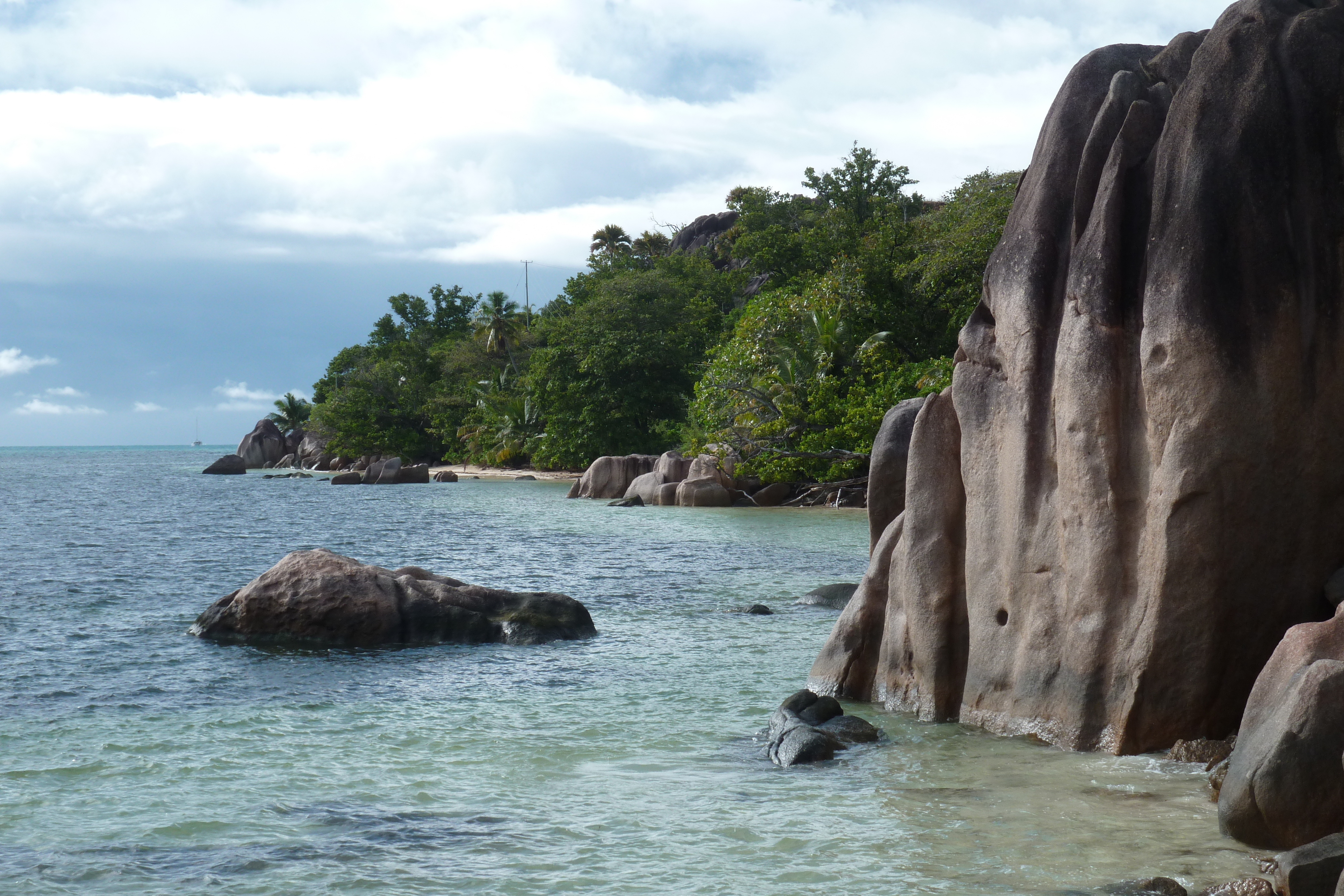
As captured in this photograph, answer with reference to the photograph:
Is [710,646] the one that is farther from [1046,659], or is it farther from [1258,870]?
[1258,870]

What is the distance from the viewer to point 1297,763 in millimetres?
5953

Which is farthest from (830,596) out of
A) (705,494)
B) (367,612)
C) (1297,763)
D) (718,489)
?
(718,489)

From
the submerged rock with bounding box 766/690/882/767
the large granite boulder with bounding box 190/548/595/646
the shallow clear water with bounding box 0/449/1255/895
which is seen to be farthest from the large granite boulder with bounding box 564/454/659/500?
the submerged rock with bounding box 766/690/882/767

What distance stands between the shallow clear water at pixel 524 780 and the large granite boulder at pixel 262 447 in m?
81.9

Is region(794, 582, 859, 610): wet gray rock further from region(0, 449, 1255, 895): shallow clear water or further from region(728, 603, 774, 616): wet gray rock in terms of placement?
region(728, 603, 774, 616): wet gray rock

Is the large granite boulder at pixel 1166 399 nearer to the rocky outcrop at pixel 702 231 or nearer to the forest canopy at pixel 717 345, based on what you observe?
the forest canopy at pixel 717 345

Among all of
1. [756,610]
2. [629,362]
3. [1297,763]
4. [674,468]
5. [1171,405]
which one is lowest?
[756,610]

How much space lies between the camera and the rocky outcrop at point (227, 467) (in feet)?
271

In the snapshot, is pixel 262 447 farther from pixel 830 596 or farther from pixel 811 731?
pixel 811 731

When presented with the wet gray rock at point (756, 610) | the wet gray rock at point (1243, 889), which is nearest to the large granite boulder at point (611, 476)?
the wet gray rock at point (756, 610)

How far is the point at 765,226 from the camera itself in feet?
173

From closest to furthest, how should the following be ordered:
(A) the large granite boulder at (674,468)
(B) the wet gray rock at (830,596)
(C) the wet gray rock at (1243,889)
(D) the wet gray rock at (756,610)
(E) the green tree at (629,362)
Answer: (C) the wet gray rock at (1243,889), (D) the wet gray rock at (756,610), (B) the wet gray rock at (830,596), (A) the large granite boulder at (674,468), (E) the green tree at (629,362)

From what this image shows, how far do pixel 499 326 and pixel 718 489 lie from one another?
35.9 metres

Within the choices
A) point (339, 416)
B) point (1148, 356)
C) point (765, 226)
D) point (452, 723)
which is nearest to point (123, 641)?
point (452, 723)
